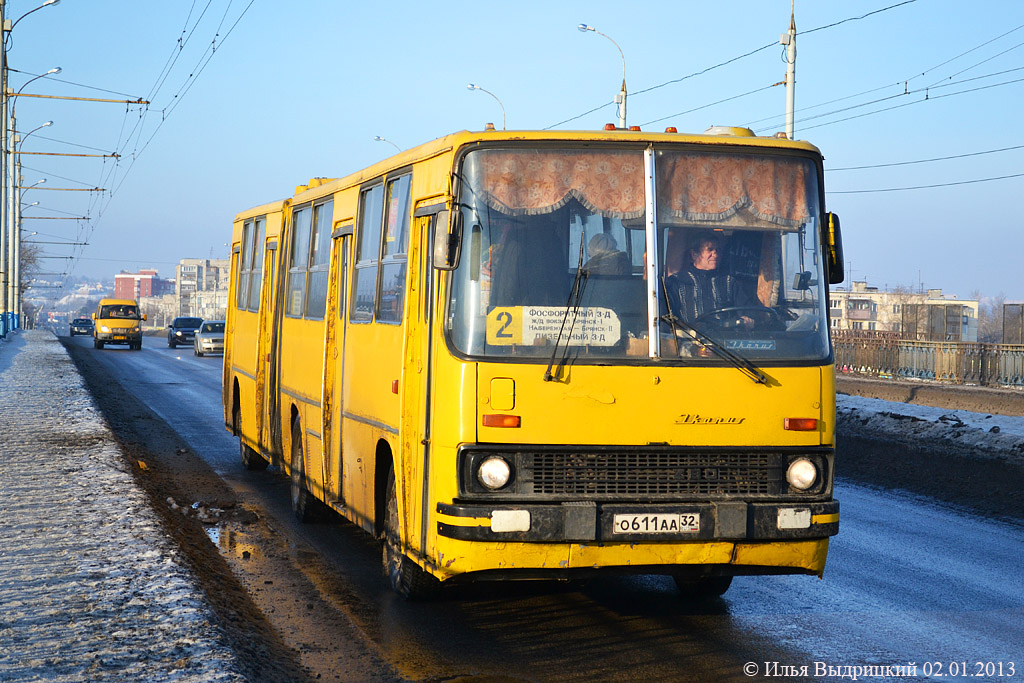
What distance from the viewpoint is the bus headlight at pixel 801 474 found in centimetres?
614

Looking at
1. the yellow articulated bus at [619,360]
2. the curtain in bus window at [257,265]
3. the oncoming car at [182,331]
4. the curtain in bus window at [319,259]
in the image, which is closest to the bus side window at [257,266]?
the curtain in bus window at [257,265]

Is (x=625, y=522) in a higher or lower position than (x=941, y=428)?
higher

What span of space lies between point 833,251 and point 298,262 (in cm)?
540

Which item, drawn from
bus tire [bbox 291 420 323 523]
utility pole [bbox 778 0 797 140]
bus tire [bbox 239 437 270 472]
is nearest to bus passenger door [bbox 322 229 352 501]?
bus tire [bbox 291 420 323 523]

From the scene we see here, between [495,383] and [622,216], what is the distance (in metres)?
1.11

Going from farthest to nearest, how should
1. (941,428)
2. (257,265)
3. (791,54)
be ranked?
(791,54) → (941,428) → (257,265)

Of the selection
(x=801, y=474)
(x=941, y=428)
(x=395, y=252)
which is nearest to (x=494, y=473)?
(x=801, y=474)

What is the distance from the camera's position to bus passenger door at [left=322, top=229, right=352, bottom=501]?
8500mm

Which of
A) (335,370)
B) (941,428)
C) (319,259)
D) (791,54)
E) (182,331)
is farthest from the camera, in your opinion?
(182,331)

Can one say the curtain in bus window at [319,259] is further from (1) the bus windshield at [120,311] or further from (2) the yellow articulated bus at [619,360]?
(1) the bus windshield at [120,311]

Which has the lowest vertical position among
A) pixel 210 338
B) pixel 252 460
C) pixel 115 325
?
pixel 252 460

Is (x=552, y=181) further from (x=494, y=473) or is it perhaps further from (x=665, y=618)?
(x=665, y=618)

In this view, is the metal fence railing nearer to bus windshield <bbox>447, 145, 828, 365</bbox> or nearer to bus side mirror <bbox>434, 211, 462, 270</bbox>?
bus windshield <bbox>447, 145, 828, 365</bbox>

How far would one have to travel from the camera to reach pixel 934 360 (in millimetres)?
35531
